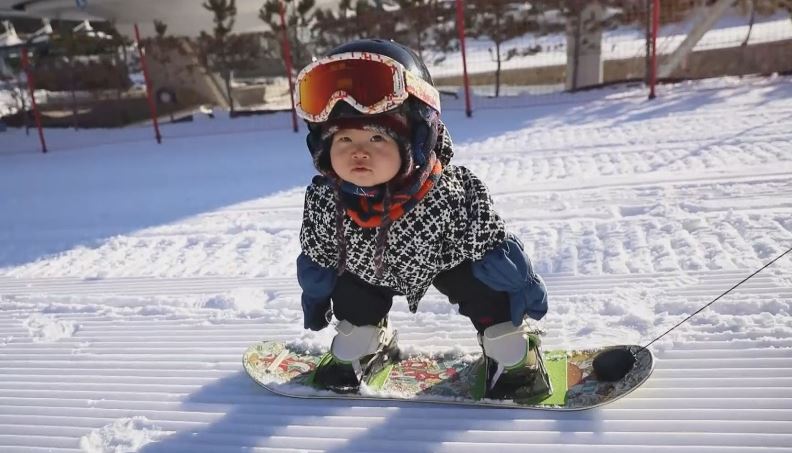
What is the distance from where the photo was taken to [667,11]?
11.5 meters

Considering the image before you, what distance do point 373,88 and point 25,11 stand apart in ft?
50.7

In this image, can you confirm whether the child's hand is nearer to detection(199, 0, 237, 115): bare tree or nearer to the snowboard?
the snowboard

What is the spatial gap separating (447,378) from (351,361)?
0.39 m

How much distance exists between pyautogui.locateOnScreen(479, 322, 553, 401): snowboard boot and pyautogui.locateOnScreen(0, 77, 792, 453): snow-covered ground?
82mm

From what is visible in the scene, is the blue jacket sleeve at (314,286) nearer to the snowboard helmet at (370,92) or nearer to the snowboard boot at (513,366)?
the snowboard helmet at (370,92)

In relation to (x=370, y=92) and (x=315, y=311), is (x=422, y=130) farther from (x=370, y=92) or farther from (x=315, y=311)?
(x=315, y=311)

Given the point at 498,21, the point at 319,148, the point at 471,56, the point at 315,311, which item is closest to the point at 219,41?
the point at 471,56

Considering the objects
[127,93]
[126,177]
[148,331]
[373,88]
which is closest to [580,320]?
[373,88]

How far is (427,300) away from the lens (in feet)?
10.6

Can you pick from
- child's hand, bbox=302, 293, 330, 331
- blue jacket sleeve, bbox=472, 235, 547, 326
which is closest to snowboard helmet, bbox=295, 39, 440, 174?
blue jacket sleeve, bbox=472, 235, 547, 326

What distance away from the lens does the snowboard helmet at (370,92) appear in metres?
1.88

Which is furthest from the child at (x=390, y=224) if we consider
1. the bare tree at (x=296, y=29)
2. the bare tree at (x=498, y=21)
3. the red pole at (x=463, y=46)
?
the bare tree at (x=296, y=29)

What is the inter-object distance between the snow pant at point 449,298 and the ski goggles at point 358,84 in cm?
64

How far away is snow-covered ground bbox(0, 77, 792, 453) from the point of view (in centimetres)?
215
